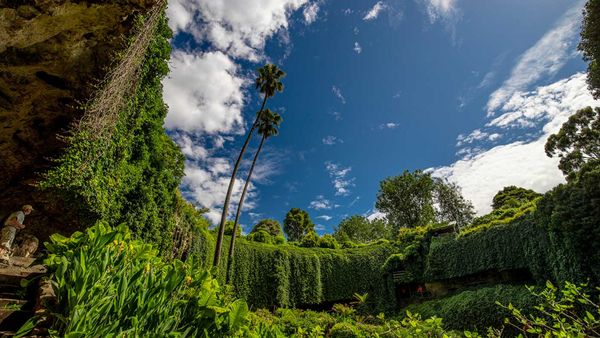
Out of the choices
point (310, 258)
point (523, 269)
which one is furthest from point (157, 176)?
point (523, 269)

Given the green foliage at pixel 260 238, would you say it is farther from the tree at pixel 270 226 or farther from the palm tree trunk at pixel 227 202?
the tree at pixel 270 226

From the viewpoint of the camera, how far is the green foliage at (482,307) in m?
13.0

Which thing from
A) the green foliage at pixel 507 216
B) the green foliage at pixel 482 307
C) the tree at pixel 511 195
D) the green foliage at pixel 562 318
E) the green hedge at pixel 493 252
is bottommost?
the green foliage at pixel 482 307

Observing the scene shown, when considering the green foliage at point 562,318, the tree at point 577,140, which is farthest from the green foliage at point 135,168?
the tree at point 577,140

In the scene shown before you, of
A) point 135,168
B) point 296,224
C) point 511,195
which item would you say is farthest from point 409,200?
point 135,168

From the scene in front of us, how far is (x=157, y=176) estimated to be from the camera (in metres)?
10.2

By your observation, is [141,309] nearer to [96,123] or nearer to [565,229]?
[96,123]

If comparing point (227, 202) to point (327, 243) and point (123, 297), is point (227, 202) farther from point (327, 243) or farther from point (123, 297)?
point (123, 297)

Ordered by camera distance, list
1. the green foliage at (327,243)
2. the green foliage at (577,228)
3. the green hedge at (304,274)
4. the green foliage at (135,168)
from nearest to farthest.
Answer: the green foliage at (135,168) → the green foliage at (577,228) → the green hedge at (304,274) → the green foliage at (327,243)

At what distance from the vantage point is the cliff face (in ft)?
21.0

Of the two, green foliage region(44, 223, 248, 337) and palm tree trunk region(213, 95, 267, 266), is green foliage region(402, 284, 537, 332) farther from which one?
green foliage region(44, 223, 248, 337)

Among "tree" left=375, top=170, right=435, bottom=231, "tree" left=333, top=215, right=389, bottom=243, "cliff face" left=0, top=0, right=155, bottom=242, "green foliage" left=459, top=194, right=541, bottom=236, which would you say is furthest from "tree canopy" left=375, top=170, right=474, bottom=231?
"cliff face" left=0, top=0, right=155, bottom=242

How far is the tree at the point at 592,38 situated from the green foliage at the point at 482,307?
11530 mm

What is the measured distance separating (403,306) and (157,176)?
1920cm
